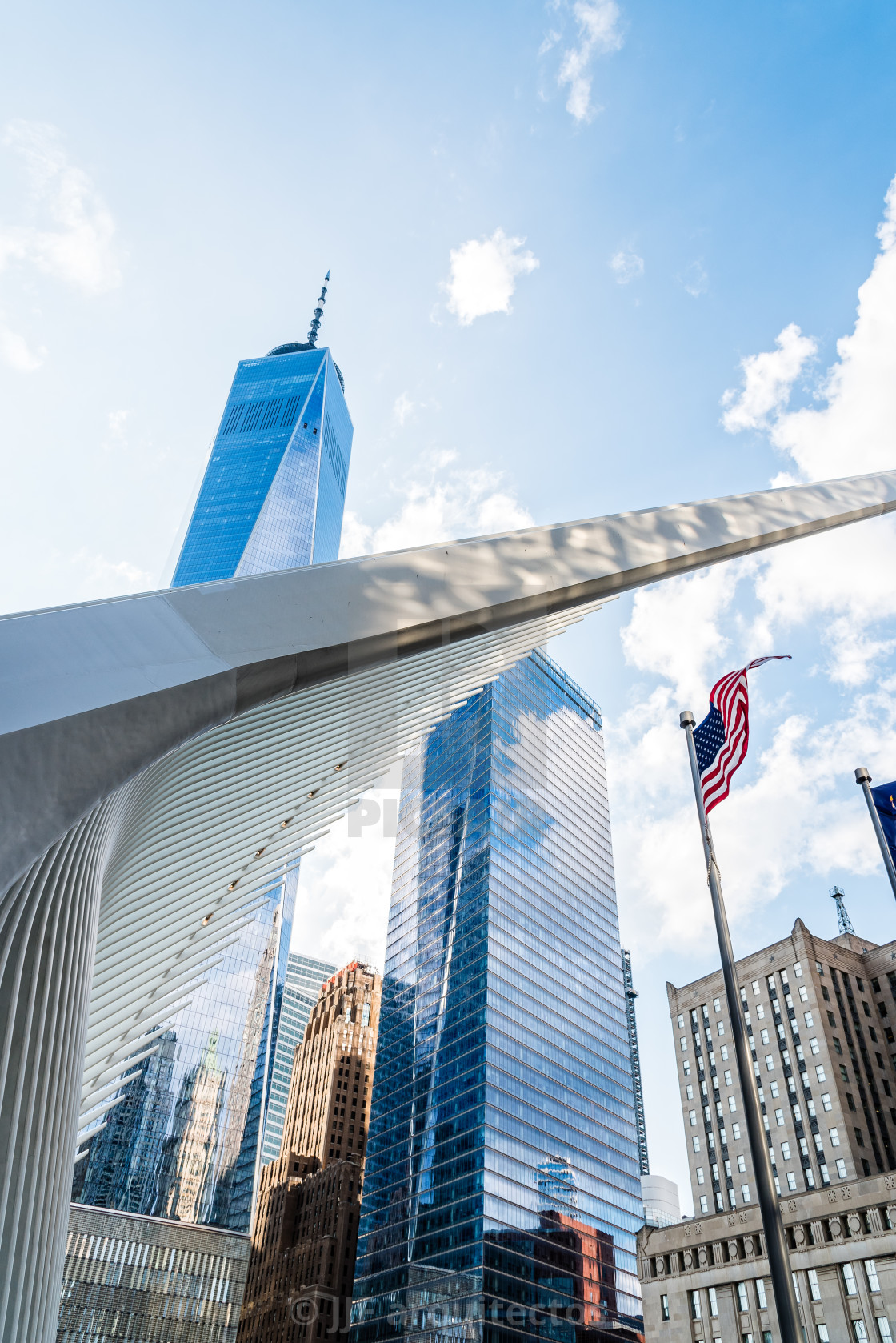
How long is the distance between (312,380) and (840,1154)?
167819 mm

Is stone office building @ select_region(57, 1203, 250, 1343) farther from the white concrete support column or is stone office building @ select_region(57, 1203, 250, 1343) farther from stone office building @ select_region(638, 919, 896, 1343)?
the white concrete support column

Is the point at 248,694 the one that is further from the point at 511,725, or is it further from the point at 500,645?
the point at 511,725

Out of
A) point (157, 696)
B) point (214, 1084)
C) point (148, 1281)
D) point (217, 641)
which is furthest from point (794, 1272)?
point (214, 1084)

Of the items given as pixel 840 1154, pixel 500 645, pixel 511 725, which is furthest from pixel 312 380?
pixel 500 645

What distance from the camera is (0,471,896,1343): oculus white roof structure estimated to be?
3760 mm

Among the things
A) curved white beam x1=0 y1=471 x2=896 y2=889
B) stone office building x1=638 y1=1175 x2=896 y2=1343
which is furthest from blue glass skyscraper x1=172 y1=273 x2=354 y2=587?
curved white beam x1=0 y1=471 x2=896 y2=889

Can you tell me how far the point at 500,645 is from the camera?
16.0m

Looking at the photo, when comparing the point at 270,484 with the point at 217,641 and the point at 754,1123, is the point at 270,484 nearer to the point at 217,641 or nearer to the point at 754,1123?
the point at 754,1123

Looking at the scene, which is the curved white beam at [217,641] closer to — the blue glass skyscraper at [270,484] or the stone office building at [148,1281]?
the stone office building at [148,1281]

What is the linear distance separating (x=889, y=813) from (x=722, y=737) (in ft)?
14.9

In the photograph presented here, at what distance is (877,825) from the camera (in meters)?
17.0

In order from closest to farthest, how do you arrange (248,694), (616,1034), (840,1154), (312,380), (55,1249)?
(248,694)
(55,1249)
(840,1154)
(616,1034)
(312,380)

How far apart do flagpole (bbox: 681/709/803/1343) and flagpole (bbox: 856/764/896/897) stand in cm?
446

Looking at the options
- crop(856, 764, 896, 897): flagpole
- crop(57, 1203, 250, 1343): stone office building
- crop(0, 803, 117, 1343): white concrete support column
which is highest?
crop(57, 1203, 250, 1343): stone office building
